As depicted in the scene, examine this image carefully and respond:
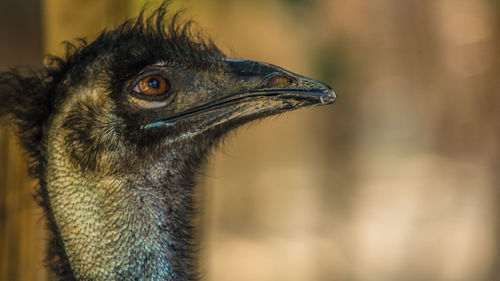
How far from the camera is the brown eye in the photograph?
6.93 ft

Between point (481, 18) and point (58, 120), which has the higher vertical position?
point (481, 18)

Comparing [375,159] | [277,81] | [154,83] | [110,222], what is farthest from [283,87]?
[375,159]

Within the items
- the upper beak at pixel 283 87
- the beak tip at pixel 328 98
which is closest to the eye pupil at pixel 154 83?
the upper beak at pixel 283 87

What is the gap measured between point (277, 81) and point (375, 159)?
17.2ft

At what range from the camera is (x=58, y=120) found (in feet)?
7.02

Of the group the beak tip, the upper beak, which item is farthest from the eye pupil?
the beak tip

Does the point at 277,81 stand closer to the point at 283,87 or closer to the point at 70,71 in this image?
the point at 283,87

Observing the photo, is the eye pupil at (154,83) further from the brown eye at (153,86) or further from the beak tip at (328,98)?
the beak tip at (328,98)

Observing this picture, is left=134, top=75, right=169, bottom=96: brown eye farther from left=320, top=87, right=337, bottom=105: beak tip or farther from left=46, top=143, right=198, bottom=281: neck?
left=320, top=87, right=337, bottom=105: beak tip

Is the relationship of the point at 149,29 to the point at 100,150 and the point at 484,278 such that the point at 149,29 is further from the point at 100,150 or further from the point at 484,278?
the point at 484,278

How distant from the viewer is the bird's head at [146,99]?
2.11 meters

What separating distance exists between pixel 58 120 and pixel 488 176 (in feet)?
17.7

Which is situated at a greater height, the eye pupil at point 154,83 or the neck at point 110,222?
the eye pupil at point 154,83

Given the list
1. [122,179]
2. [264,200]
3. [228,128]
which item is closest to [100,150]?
[122,179]
